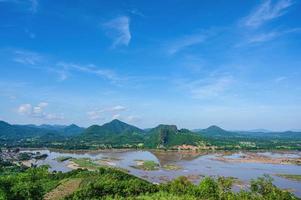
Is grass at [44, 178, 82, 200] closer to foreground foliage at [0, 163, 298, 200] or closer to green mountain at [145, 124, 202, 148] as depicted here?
foreground foliage at [0, 163, 298, 200]

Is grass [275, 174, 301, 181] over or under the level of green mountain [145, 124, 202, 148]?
under

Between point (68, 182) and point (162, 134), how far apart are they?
124m

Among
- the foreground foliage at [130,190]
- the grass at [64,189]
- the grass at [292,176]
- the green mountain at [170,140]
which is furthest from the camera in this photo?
the green mountain at [170,140]

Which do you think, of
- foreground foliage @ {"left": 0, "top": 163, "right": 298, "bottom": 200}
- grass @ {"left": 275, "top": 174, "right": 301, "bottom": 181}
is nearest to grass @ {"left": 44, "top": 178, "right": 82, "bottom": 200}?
foreground foliage @ {"left": 0, "top": 163, "right": 298, "bottom": 200}

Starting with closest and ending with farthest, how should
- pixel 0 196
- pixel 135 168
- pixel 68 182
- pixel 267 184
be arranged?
pixel 0 196 < pixel 267 184 < pixel 68 182 < pixel 135 168

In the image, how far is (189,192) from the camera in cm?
4347

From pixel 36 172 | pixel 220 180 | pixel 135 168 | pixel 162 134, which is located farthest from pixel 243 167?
pixel 162 134

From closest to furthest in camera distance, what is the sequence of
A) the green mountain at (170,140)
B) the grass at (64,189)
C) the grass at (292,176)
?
the grass at (64,189) → the grass at (292,176) → the green mountain at (170,140)

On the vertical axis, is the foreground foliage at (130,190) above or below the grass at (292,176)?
above

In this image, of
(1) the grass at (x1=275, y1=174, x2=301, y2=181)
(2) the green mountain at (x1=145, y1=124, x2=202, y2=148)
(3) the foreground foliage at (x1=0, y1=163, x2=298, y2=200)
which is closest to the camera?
(3) the foreground foliage at (x1=0, y1=163, x2=298, y2=200)

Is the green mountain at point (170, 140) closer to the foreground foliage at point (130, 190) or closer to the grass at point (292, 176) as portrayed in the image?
the grass at point (292, 176)

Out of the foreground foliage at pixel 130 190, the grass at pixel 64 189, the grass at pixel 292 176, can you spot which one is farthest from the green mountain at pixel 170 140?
the foreground foliage at pixel 130 190

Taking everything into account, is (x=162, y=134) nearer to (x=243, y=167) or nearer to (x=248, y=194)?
(x=243, y=167)

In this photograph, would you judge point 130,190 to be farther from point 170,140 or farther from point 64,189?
point 170,140
